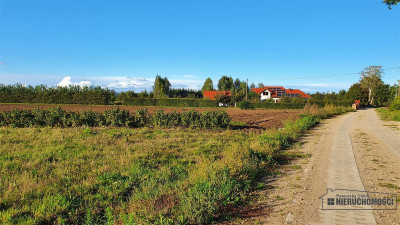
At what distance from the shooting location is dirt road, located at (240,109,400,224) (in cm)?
425

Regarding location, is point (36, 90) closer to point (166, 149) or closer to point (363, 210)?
point (166, 149)

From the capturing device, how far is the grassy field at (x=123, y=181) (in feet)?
14.6

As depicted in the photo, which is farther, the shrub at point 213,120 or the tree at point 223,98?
the tree at point 223,98

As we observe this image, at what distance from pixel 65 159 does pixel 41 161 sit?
682 millimetres

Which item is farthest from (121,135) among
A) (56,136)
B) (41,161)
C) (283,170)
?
(283,170)

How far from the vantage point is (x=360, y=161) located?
814cm

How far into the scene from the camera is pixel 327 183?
19.5ft

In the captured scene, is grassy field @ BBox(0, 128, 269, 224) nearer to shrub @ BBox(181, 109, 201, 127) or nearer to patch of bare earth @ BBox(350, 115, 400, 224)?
patch of bare earth @ BBox(350, 115, 400, 224)

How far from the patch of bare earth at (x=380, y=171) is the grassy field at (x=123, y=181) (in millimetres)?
2375

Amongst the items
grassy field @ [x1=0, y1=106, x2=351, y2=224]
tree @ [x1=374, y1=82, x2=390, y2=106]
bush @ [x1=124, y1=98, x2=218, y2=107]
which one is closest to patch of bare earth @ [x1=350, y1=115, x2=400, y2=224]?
grassy field @ [x1=0, y1=106, x2=351, y2=224]

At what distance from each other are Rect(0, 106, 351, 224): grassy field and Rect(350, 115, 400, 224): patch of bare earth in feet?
7.79

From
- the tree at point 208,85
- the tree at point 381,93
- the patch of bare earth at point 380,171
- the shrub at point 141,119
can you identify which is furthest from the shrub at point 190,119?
the tree at point 208,85

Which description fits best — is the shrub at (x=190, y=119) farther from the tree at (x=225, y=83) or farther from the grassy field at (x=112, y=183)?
the tree at (x=225, y=83)

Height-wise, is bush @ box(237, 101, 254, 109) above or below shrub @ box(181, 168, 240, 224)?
above
